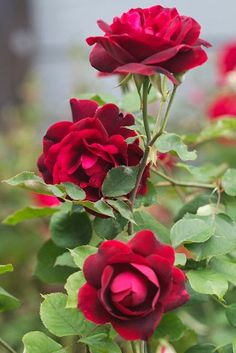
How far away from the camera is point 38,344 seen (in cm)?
71

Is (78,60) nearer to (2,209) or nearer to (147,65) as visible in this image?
(2,209)

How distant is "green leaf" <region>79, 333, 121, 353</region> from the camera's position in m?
0.70

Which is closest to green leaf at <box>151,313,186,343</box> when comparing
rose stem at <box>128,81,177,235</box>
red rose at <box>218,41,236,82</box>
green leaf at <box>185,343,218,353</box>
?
green leaf at <box>185,343,218,353</box>

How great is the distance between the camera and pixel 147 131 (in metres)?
0.71

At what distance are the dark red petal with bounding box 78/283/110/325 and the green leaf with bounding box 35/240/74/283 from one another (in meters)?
0.31

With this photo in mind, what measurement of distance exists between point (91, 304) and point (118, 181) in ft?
0.48

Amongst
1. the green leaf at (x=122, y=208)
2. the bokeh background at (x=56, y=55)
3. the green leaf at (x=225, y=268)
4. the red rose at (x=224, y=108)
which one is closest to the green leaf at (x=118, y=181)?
the green leaf at (x=122, y=208)

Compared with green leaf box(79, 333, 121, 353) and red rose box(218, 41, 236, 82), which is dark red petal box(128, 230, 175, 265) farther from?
red rose box(218, 41, 236, 82)

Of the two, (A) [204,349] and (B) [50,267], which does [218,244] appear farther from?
(B) [50,267]

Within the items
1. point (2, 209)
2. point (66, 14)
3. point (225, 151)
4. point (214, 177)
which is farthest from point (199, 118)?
point (66, 14)

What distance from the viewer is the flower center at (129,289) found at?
58 cm

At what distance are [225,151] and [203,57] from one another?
180 centimetres

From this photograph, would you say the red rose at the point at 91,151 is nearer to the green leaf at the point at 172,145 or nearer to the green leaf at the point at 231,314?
the green leaf at the point at 172,145

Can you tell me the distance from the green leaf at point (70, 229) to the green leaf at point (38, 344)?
148mm
